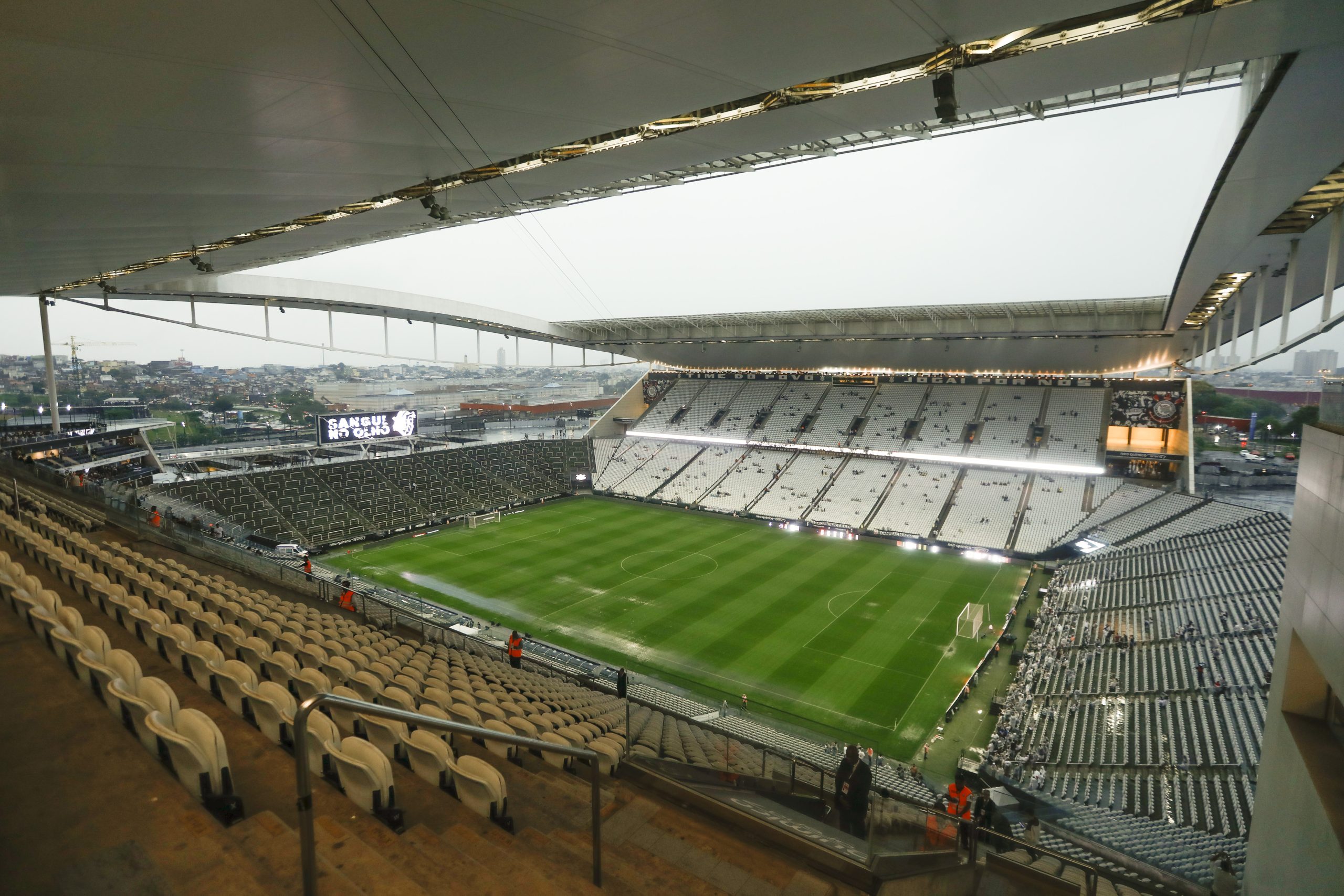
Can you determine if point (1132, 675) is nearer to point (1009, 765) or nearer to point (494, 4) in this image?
point (1009, 765)

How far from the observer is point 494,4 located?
190 inches

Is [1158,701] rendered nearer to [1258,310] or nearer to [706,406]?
[1258,310]

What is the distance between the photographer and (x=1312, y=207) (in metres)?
9.38

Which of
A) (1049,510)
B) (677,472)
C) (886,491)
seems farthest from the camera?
(677,472)

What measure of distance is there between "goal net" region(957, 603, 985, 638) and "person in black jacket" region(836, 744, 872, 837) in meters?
14.7

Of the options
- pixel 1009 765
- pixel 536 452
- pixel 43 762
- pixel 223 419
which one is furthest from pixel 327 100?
pixel 223 419

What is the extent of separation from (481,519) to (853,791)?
1188 inches

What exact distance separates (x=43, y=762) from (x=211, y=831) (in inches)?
49.3

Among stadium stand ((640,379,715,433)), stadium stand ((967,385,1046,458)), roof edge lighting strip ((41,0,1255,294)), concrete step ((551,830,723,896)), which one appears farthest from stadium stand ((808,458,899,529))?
concrete step ((551,830,723,896))

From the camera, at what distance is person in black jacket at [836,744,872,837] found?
5.20 m

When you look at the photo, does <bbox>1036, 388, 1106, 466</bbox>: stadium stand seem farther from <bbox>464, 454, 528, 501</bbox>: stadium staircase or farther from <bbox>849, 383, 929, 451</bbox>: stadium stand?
<bbox>464, 454, 528, 501</bbox>: stadium staircase

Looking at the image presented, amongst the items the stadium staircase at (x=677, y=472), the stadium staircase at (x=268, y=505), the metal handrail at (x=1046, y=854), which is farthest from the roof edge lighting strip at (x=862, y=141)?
the stadium staircase at (x=677, y=472)

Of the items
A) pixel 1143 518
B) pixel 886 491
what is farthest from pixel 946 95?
pixel 886 491

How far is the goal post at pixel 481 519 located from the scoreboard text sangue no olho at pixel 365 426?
6.06m
